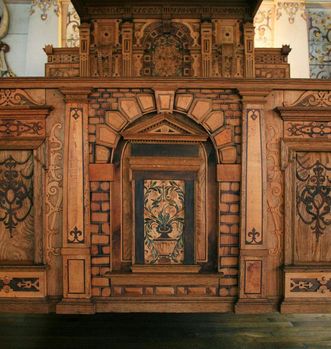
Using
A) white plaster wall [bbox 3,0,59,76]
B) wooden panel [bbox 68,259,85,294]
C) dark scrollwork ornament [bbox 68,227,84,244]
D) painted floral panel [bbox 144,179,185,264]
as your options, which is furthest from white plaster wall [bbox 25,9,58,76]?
wooden panel [bbox 68,259,85,294]

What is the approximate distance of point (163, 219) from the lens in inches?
139

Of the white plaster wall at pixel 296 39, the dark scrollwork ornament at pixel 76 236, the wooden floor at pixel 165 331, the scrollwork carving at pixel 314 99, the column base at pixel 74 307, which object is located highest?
the white plaster wall at pixel 296 39

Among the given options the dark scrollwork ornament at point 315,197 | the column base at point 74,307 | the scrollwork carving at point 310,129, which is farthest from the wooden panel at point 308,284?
the column base at point 74,307

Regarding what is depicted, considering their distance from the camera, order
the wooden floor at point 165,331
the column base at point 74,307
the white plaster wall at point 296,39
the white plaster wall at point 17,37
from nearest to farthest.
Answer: the wooden floor at point 165,331
the column base at point 74,307
the white plaster wall at point 296,39
the white plaster wall at point 17,37

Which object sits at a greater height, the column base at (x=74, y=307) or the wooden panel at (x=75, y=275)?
the wooden panel at (x=75, y=275)

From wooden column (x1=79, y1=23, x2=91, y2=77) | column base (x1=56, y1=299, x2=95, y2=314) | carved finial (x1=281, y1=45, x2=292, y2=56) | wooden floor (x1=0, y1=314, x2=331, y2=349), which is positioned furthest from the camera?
carved finial (x1=281, y1=45, x2=292, y2=56)

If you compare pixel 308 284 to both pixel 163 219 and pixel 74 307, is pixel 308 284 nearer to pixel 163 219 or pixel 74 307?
pixel 163 219

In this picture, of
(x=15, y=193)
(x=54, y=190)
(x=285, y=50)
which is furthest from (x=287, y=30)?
(x=15, y=193)

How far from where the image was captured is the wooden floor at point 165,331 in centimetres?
290

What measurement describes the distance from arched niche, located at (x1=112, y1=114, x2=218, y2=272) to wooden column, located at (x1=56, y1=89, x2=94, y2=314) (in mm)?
301

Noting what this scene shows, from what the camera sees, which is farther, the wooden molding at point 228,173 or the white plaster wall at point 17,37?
the white plaster wall at point 17,37

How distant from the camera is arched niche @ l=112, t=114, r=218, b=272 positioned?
3.51 metres

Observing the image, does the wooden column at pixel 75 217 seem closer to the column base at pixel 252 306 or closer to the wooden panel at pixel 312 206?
the column base at pixel 252 306

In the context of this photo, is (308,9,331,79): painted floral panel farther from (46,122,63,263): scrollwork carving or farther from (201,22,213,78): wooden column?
(46,122,63,263): scrollwork carving
